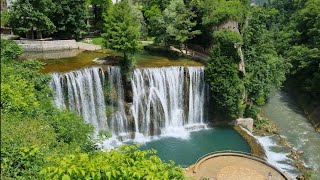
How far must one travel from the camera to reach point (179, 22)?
1282 inches

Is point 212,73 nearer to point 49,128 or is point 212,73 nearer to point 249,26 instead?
point 249,26

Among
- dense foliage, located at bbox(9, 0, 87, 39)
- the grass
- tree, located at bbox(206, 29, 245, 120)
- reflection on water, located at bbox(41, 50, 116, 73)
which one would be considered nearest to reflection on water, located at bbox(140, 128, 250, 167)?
tree, located at bbox(206, 29, 245, 120)

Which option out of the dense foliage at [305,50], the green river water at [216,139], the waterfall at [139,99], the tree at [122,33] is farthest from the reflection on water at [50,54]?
the dense foliage at [305,50]

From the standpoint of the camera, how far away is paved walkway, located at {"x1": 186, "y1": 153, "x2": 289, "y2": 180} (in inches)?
758

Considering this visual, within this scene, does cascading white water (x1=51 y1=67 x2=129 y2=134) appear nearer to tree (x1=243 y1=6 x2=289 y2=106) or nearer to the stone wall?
the stone wall

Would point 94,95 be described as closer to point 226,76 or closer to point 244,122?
point 226,76

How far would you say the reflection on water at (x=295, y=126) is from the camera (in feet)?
81.5

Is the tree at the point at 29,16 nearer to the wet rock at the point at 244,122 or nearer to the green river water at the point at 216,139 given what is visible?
the green river water at the point at 216,139

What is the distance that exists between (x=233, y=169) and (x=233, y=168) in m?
0.10

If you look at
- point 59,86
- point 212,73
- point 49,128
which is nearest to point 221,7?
point 212,73

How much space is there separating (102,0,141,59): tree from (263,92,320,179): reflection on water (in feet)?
46.8

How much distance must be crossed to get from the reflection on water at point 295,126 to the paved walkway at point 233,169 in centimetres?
376

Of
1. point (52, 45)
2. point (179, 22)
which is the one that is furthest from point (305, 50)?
point (52, 45)

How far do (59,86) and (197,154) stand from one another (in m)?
10.6
